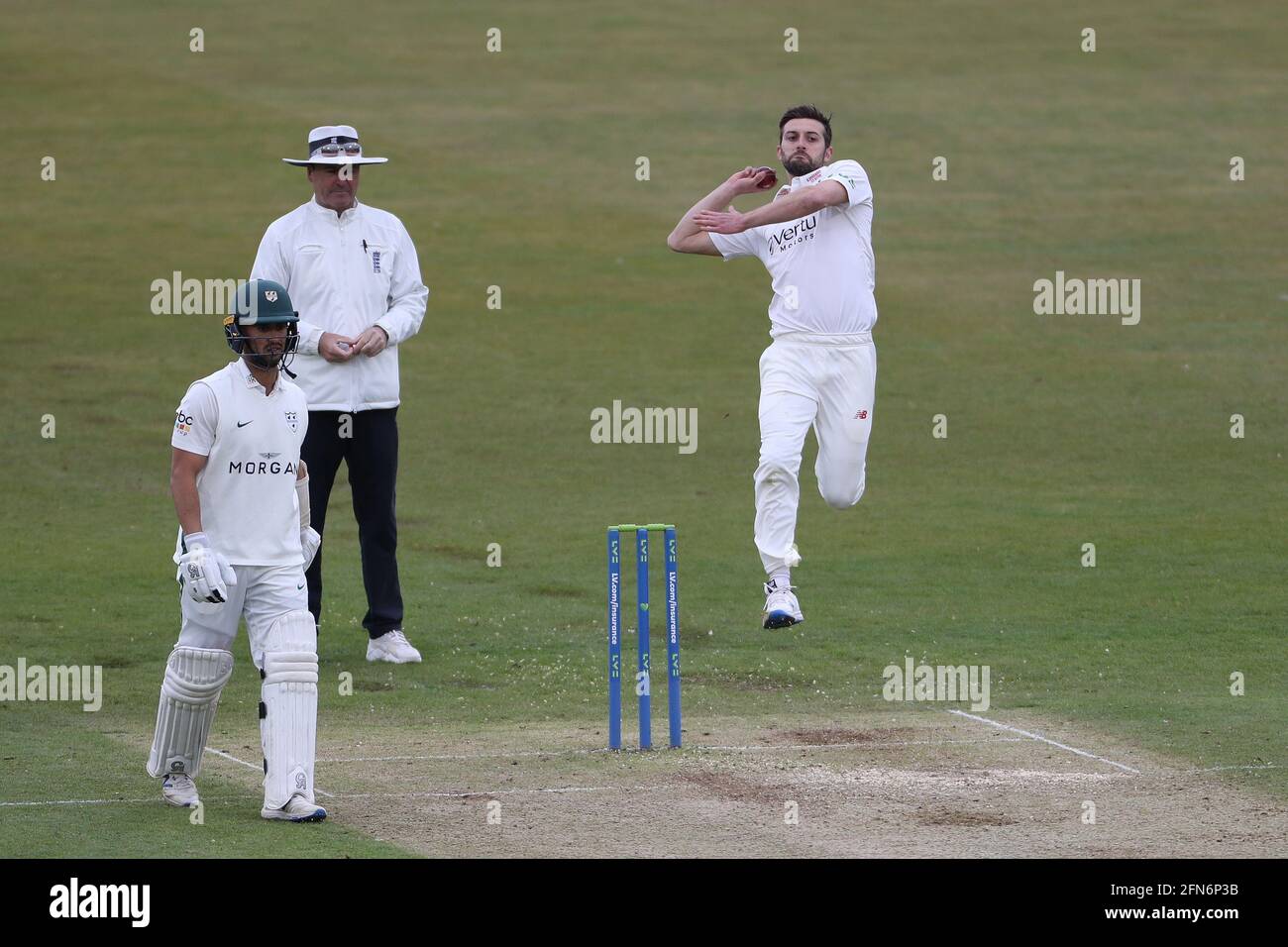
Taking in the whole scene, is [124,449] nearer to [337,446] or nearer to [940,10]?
[337,446]

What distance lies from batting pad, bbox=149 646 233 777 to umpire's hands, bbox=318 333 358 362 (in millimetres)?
3187

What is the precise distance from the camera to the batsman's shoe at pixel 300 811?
7.97 metres

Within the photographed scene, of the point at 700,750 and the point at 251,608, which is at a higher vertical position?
the point at 251,608

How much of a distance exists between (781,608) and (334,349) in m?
3.15

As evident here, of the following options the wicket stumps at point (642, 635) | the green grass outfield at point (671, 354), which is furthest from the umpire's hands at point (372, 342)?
the wicket stumps at point (642, 635)

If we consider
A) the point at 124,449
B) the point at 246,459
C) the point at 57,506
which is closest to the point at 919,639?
the point at 246,459

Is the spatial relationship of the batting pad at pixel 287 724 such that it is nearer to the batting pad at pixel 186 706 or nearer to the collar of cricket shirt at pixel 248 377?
the batting pad at pixel 186 706

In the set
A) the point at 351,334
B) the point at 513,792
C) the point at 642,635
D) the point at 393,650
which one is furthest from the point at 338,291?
the point at 513,792

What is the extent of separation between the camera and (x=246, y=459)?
8203 mm

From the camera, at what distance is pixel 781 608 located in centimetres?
970

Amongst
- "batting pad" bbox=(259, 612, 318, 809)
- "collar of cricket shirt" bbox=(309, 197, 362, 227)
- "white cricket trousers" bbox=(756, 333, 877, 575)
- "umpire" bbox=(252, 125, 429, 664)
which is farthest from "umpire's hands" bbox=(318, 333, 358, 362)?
"batting pad" bbox=(259, 612, 318, 809)

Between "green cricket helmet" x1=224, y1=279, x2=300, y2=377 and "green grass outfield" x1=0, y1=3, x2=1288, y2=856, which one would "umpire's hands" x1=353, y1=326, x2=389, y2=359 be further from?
"green cricket helmet" x1=224, y1=279, x2=300, y2=377

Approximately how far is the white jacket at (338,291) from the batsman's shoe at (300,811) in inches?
146

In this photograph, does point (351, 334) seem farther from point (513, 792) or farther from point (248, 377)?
point (513, 792)
